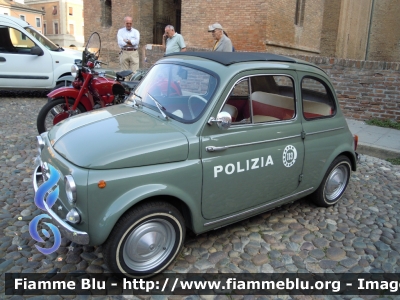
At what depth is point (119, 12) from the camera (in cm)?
1830

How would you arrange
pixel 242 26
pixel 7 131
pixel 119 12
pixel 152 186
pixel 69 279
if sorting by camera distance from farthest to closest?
1. pixel 119 12
2. pixel 242 26
3. pixel 7 131
4. pixel 69 279
5. pixel 152 186

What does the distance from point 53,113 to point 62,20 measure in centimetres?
6488

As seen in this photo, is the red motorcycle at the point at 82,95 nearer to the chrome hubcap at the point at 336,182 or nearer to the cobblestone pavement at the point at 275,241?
the cobblestone pavement at the point at 275,241

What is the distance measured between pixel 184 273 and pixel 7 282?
1.38m

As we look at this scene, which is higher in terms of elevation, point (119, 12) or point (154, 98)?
point (119, 12)

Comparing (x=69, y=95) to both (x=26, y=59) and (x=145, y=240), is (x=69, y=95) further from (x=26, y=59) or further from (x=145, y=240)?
(x=26, y=59)

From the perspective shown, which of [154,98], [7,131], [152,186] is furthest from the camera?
[7,131]

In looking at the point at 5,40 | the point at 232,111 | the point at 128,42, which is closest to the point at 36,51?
the point at 5,40

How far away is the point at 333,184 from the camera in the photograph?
429 centimetres

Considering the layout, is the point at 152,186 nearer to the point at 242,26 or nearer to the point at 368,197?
the point at 368,197

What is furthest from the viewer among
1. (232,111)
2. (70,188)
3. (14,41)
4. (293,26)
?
(293,26)

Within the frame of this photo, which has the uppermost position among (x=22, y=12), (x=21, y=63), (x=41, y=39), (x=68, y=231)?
(x=22, y=12)

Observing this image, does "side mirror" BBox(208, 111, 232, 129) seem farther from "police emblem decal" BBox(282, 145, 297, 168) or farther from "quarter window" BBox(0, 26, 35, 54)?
"quarter window" BBox(0, 26, 35, 54)

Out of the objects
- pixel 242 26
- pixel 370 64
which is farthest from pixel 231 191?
pixel 242 26
